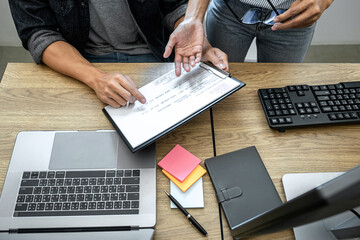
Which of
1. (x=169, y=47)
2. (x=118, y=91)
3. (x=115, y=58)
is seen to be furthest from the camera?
(x=115, y=58)

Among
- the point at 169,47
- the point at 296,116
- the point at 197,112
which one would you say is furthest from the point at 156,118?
the point at 296,116

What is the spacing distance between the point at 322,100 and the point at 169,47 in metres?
0.46

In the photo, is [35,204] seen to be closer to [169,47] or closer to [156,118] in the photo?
[156,118]

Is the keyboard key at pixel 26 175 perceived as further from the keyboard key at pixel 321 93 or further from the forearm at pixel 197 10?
the keyboard key at pixel 321 93

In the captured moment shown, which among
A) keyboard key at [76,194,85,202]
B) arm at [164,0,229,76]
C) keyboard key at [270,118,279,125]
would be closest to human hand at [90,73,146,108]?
arm at [164,0,229,76]

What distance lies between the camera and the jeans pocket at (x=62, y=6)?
0.94 meters

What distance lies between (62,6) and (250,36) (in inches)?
27.1

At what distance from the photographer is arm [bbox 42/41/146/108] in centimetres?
77

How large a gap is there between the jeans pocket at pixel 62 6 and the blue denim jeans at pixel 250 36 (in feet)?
1.75

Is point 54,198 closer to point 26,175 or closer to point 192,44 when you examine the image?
point 26,175

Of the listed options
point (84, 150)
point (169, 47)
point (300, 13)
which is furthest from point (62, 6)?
point (300, 13)

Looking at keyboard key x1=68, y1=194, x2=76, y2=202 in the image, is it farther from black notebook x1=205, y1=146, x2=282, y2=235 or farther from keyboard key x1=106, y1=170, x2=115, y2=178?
black notebook x1=205, y1=146, x2=282, y2=235

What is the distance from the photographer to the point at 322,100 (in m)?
0.83

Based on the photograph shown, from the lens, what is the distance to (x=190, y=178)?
71 cm
